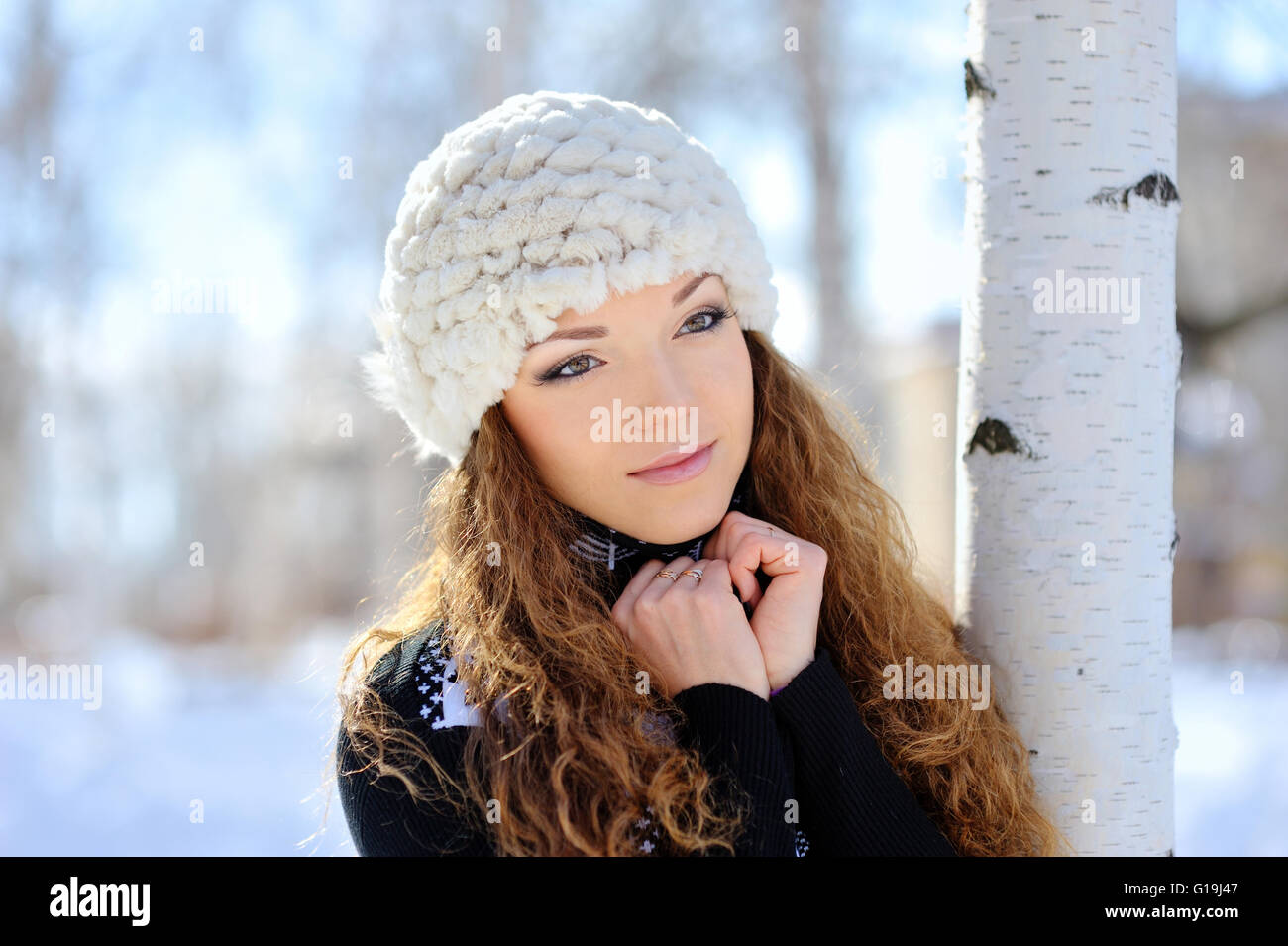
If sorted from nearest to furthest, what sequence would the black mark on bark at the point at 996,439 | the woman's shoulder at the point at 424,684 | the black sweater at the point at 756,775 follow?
the black sweater at the point at 756,775 → the woman's shoulder at the point at 424,684 → the black mark on bark at the point at 996,439

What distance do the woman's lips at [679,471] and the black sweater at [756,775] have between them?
394 mm

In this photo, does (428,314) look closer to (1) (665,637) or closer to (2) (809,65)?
→ (1) (665,637)

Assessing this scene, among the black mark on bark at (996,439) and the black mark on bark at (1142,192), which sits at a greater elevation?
the black mark on bark at (1142,192)

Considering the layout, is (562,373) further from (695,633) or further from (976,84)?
(976,84)

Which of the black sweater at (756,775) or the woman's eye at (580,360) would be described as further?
the woman's eye at (580,360)

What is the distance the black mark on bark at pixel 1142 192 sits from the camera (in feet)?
5.85

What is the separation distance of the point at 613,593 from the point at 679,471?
312mm

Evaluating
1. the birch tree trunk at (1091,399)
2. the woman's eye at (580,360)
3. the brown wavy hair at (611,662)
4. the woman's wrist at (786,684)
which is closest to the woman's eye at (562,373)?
the woman's eye at (580,360)

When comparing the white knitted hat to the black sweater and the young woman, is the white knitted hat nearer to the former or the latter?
the young woman

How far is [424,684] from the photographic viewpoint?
5.86 ft

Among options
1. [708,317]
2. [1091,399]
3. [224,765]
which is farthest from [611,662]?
[224,765]

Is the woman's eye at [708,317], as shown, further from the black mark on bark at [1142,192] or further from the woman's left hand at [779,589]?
the black mark on bark at [1142,192]

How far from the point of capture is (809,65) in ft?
26.8

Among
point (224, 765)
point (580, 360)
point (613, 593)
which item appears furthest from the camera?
point (224, 765)
